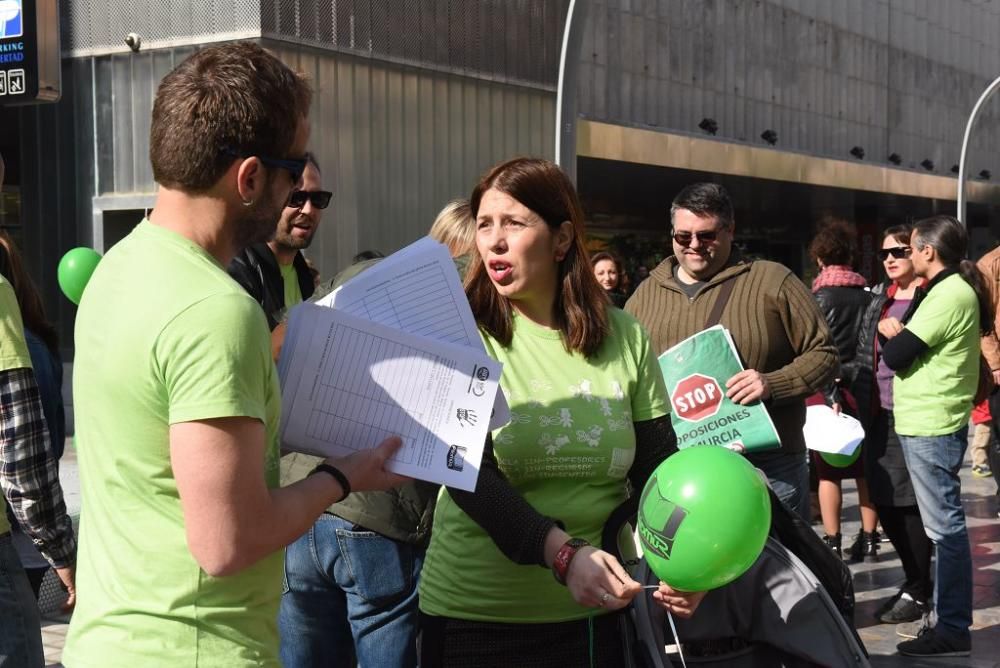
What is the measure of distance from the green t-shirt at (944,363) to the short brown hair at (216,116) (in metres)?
4.63

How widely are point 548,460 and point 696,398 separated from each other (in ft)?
6.10

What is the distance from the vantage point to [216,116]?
1.93 m

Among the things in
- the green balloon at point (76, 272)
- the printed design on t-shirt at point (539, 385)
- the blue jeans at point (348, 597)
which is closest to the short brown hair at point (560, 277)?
the printed design on t-shirt at point (539, 385)

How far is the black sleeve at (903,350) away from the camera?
19.7ft

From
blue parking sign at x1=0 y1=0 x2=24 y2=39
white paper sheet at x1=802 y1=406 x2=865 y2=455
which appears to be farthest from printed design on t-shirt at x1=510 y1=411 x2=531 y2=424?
blue parking sign at x1=0 y1=0 x2=24 y2=39

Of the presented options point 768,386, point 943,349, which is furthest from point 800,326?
point 943,349

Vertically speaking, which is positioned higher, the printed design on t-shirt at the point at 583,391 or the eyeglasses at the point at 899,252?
the eyeglasses at the point at 899,252

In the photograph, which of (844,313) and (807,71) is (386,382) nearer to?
(844,313)

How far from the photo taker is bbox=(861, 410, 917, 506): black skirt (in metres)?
6.60

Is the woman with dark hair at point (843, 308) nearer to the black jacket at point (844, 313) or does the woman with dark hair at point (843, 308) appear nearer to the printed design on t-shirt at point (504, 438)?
the black jacket at point (844, 313)

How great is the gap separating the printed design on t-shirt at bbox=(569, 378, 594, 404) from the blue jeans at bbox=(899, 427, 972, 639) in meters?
3.61

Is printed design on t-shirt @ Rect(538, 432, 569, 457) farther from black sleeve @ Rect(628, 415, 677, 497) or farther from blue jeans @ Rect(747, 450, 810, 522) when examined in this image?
blue jeans @ Rect(747, 450, 810, 522)

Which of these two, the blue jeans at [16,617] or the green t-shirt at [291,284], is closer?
the blue jeans at [16,617]

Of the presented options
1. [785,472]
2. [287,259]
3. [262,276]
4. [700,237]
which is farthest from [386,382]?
[785,472]
